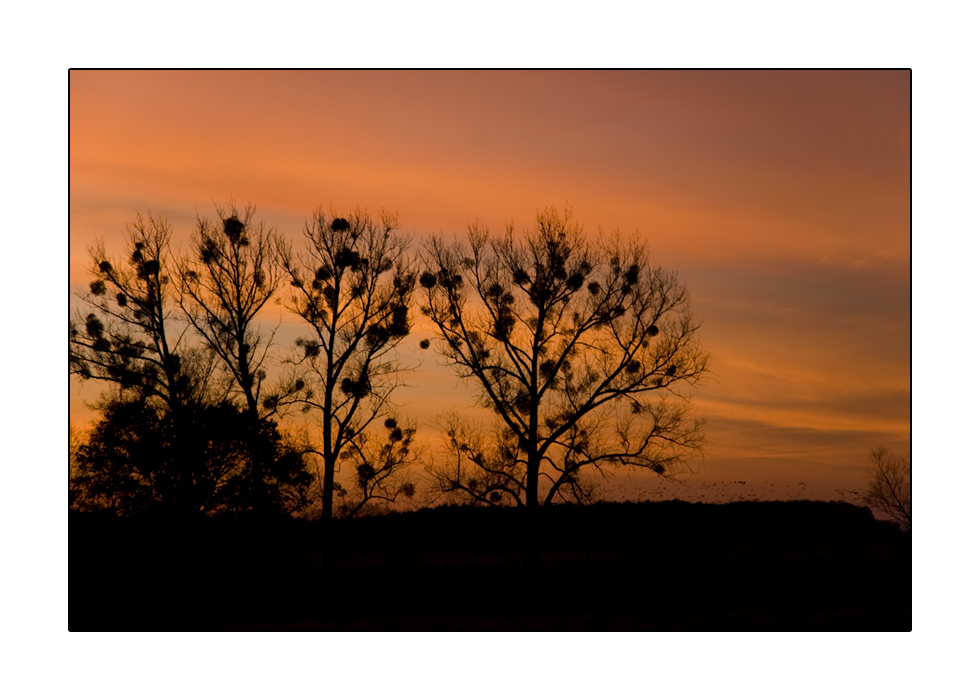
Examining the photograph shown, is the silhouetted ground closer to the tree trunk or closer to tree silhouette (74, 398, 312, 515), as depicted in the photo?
the tree trunk

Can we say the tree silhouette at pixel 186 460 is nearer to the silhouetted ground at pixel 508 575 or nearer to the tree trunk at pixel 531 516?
the silhouetted ground at pixel 508 575

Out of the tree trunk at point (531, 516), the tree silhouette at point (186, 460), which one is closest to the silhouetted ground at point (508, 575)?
the tree trunk at point (531, 516)

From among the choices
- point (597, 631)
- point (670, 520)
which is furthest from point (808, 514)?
point (597, 631)

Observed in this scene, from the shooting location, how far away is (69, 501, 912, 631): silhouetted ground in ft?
42.7

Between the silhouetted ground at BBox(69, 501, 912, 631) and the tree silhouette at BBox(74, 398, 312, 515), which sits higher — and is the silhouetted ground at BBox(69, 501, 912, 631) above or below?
below

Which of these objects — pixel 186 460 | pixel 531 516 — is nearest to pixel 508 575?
pixel 531 516

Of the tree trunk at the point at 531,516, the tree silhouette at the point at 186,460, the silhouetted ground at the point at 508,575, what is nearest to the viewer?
the silhouetted ground at the point at 508,575

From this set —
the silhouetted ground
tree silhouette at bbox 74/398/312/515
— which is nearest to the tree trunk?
the silhouetted ground

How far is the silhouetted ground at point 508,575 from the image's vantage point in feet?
42.7

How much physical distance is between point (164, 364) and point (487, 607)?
861cm

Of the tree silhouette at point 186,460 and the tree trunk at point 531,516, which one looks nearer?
the tree trunk at point 531,516

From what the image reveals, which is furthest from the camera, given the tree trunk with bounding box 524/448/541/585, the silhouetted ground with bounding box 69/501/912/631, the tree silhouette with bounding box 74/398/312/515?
the tree silhouette with bounding box 74/398/312/515

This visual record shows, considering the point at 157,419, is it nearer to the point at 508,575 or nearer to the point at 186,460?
the point at 186,460

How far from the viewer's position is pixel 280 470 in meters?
19.2
